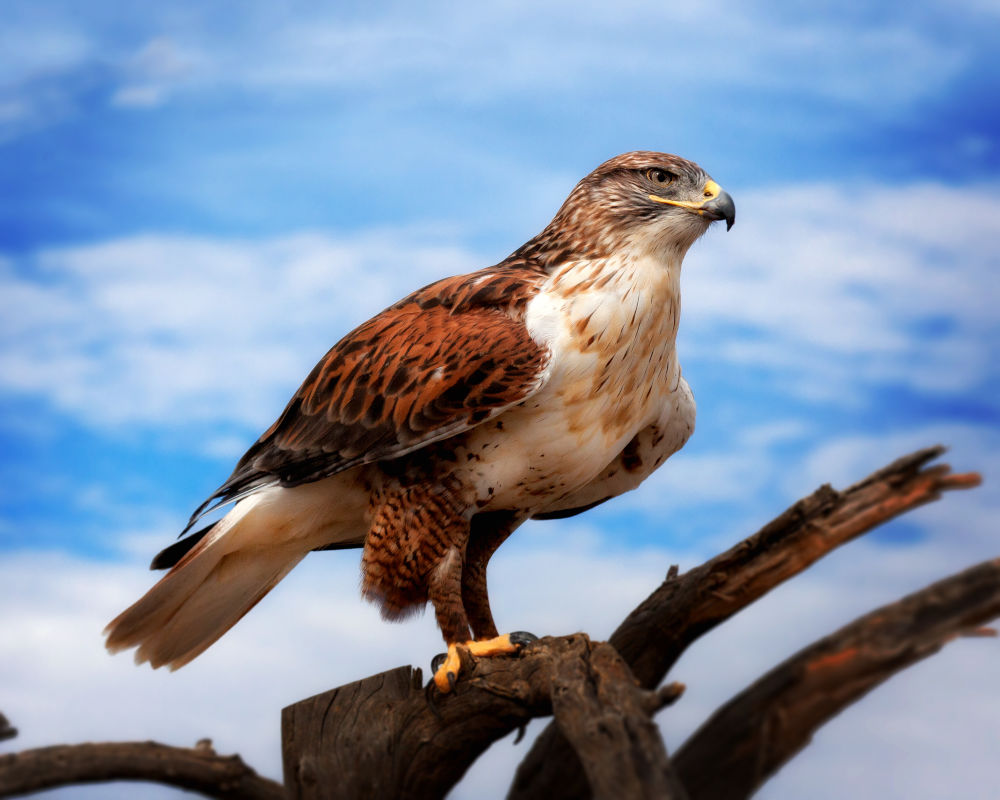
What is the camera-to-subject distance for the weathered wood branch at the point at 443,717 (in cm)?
291

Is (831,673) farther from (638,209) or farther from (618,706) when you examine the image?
(638,209)

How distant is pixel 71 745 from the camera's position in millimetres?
3375

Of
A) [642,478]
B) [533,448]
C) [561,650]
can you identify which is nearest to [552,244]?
[533,448]

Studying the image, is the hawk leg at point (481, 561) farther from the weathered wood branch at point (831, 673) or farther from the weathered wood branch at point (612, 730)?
the weathered wood branch at point (831, 673)

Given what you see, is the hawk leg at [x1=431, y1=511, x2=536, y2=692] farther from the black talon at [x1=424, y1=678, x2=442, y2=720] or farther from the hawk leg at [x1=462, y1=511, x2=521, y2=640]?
the black talon at [x1=424, y1=678, x2=442, y2=720]

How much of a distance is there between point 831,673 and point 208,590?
2.60m

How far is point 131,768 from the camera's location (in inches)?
134

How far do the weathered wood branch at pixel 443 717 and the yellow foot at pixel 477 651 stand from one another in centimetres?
3

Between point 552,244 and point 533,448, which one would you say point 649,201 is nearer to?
point 552,244

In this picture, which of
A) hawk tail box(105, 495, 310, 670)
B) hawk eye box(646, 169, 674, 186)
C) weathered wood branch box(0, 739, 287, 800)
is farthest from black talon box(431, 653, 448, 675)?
hawk eye box(646, 169, 674, 186)

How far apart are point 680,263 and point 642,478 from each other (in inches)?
41.4

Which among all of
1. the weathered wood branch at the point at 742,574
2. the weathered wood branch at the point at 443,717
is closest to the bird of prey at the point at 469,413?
the weathered wood branch at the point at 443,717

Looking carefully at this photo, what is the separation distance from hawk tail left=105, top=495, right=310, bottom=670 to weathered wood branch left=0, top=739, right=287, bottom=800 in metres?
0.83

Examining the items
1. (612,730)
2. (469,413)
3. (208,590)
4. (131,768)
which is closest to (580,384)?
(469,413)
